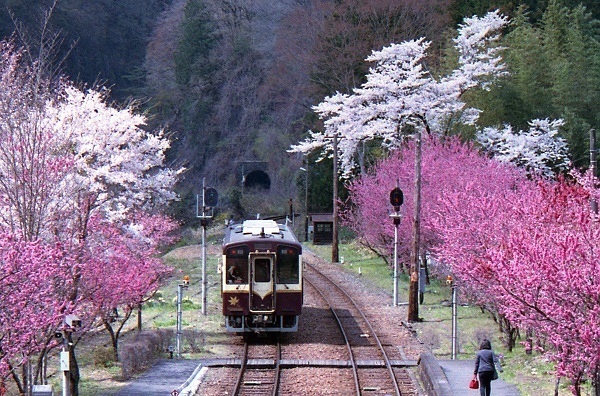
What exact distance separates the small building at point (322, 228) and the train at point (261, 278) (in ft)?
90.5

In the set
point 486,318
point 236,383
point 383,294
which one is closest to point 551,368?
point 236,383

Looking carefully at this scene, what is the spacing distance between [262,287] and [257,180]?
161 ft

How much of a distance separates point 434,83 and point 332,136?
5017 mm

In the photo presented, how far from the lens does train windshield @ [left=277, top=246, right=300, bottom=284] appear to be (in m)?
20.2

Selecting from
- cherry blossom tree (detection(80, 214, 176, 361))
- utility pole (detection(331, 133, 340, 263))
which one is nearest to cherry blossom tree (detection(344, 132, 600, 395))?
cherry blossom tree (detection(80, 214, 176, 361))

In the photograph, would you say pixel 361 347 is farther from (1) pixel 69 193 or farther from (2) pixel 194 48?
(2) pixel 194 48

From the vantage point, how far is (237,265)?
65.8 feet

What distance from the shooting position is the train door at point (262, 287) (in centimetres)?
2000

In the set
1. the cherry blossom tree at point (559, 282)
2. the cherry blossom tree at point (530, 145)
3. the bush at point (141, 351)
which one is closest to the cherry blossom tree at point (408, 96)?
the cherry blossom tree at point (530, 145)

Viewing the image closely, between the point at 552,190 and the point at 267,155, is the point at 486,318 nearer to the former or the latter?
the point at 552,190

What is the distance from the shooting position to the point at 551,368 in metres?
16.8

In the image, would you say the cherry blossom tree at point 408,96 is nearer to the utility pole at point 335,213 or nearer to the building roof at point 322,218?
the utility pole at point 335,213

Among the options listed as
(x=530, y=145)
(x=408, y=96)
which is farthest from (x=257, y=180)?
(x=530, y=145)

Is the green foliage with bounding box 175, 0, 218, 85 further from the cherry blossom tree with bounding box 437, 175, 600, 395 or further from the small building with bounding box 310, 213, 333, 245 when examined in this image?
the cherry blossom tree with bounding box 437, 175, 600, 395
